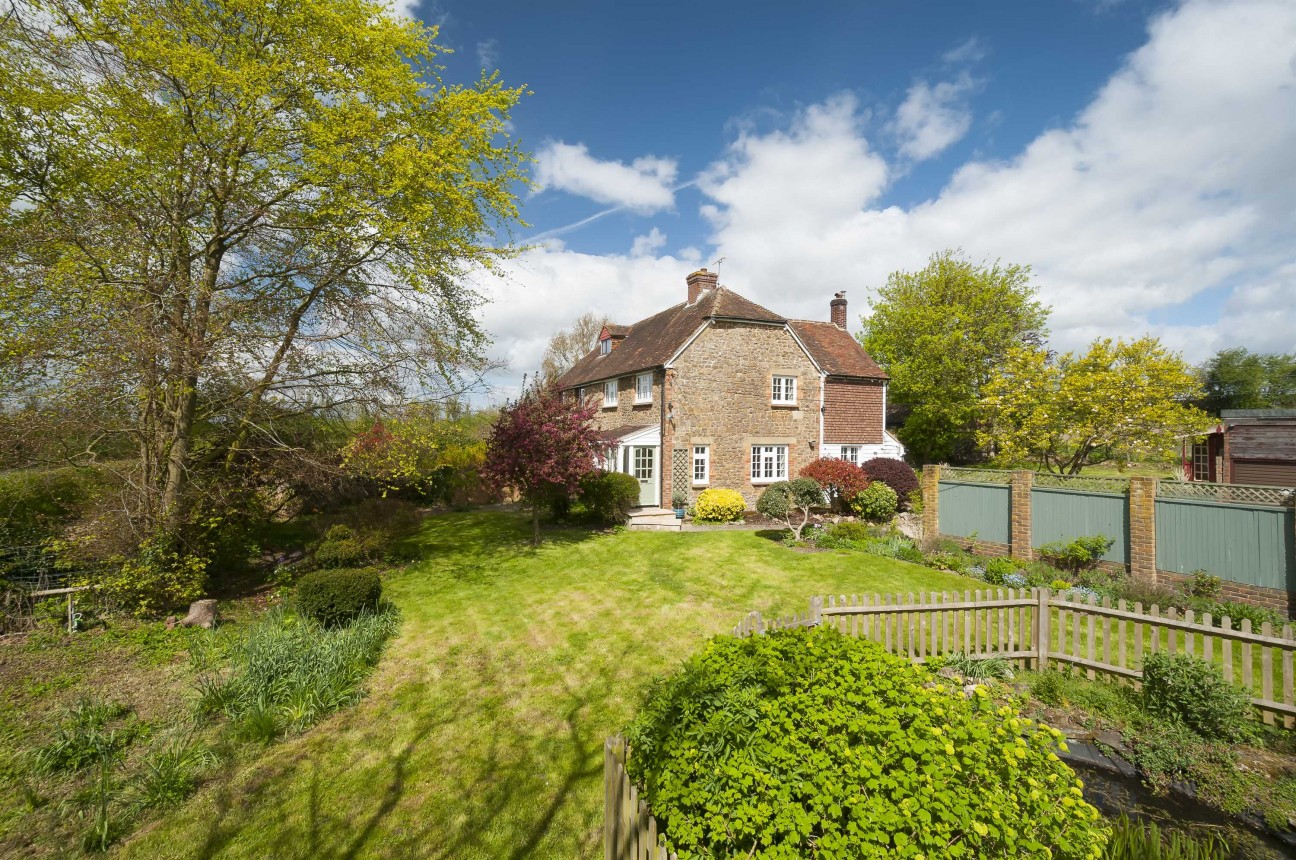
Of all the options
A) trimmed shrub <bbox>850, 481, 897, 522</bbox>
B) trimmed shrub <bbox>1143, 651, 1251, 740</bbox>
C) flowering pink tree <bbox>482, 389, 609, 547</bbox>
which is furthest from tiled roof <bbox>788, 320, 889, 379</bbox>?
trimmed shrub <bbox>1143, 651, 1251, 740</bbox>

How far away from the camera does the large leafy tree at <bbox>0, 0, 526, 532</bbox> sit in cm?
872

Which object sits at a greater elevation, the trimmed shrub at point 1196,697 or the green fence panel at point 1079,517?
the green fence panel at point 1079,517

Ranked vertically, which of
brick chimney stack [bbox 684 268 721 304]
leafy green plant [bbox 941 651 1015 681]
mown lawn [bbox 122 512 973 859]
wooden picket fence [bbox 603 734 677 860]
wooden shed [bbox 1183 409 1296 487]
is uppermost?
brick chimney stack [bbox 684 268 721 304]

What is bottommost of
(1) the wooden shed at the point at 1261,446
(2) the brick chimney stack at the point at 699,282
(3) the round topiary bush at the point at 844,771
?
(3) the round topiary bush at the point at 844,771

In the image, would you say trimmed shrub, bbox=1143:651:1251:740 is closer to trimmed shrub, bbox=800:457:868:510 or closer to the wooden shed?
trimmed shrub, bbox=800:457:868:510

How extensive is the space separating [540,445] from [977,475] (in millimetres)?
12410

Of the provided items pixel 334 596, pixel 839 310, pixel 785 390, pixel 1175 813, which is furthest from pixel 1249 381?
pixel 334 596

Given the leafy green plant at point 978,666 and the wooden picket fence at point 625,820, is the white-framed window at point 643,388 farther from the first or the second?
the wooden picket fence at point 625,820

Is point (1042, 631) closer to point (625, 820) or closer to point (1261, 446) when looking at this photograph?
point (625, 820)

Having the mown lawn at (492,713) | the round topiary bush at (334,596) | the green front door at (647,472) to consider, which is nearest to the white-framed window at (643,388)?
the green front door at (647,472)

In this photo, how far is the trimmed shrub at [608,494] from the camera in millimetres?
18625

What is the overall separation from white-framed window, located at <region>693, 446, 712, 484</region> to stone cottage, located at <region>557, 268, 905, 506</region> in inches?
1.6

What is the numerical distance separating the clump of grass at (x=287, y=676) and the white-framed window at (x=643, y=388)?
14967 millimetres

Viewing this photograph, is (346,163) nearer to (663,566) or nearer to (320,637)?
(320,637)
